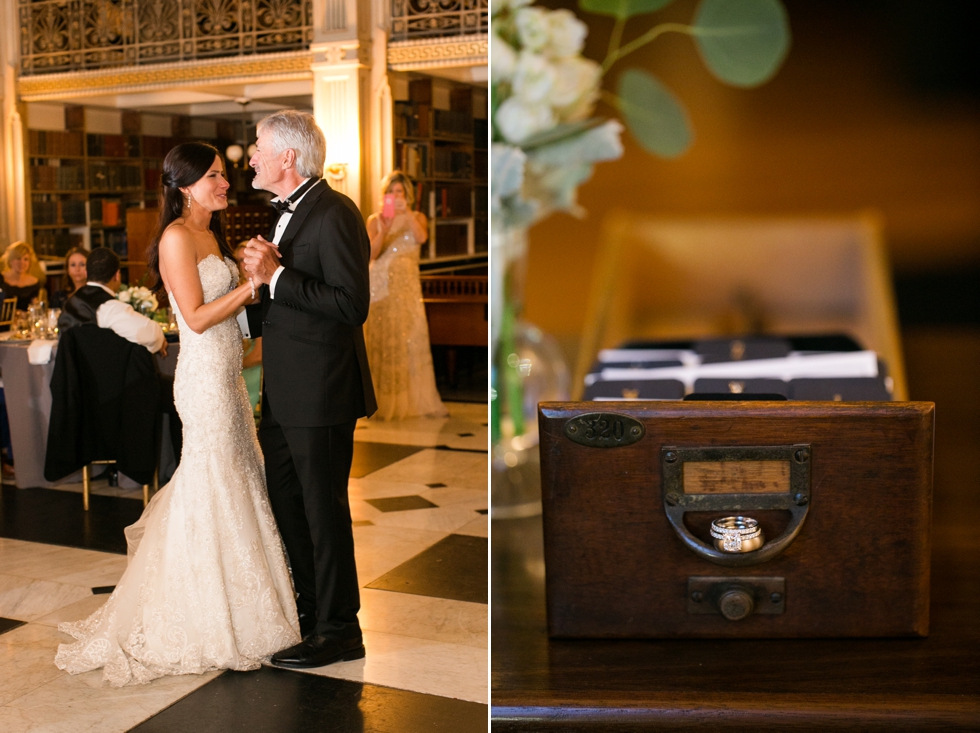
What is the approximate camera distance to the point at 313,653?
2947 millimetres

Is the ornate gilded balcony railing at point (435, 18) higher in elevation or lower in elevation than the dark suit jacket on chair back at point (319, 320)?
higher

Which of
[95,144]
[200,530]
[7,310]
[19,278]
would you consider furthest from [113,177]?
[200,530]

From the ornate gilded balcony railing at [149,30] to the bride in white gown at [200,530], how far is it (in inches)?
275

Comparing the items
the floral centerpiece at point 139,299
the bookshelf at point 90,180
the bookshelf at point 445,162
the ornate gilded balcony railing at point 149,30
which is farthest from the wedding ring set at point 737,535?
the bookshelf at point 90,180

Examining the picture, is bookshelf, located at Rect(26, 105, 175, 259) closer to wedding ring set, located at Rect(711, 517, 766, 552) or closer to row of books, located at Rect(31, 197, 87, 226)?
row of books, located at Rect(31, 197, 87, 226)

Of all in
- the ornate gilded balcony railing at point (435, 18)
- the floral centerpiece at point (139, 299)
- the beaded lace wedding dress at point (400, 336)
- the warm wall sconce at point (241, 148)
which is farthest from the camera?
the warm wall sconce at point (241, 148)

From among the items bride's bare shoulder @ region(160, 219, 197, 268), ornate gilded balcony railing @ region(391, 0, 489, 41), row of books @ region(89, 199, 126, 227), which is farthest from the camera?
row of books @ region(89, 199, 126, 227)

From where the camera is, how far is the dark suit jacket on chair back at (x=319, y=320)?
2652mm

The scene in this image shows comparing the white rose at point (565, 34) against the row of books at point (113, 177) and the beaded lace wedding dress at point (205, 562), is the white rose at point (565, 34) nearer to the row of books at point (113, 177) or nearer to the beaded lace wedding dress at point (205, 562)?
the beaded lace wedding dress at point (205, 562)

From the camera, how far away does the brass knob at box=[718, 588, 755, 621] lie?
0.84 meters

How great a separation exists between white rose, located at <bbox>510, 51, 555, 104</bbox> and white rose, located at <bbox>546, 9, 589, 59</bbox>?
0.4 inches

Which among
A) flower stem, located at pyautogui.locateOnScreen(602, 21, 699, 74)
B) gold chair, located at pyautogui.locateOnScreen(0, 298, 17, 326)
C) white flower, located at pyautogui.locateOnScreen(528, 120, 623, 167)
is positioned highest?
flower stem, located at pyautogui.locateOnScreen(602, 21, 699, 74)

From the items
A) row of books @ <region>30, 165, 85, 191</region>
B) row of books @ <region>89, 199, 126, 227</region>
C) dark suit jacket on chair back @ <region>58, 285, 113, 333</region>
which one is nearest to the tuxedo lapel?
dark suit jacket on chair back @ <region>58, 285, 113, 333</region>

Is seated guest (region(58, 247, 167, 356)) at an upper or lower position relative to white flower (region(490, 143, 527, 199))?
lower
